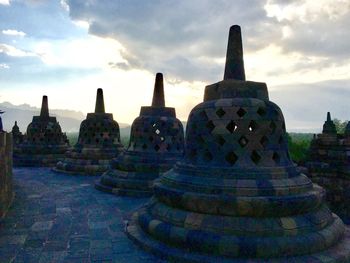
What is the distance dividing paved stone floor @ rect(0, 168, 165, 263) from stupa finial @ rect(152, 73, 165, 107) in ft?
13.1

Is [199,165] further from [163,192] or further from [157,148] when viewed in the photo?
[157,148]

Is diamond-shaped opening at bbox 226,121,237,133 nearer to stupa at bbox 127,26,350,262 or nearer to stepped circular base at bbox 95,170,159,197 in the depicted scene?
stupa at bbox 127,26,350,262

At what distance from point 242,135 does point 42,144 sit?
1684 cm

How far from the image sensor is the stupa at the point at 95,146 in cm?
1580

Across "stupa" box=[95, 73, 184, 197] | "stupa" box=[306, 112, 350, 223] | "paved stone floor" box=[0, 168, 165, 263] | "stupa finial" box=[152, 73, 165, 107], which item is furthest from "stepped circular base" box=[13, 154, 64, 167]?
"stupa" box=[306, 112, 350, 223]

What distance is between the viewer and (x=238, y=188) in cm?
536

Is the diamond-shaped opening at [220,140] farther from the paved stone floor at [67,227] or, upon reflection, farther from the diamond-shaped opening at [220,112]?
the paved stone floor at [67,227]

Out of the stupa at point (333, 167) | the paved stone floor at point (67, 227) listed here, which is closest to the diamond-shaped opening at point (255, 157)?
the paved stone floor at point (67, 227)

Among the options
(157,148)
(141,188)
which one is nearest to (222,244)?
(141,188)

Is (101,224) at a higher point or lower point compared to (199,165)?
lower

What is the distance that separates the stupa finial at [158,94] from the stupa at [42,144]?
33.2 feet

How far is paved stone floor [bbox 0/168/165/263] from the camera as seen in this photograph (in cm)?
520

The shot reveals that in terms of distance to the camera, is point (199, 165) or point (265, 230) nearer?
point (265, 230)

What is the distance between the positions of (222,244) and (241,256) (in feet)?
1.08
